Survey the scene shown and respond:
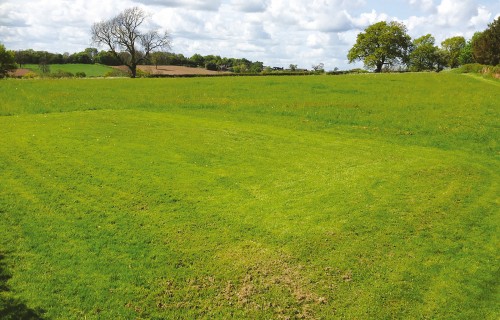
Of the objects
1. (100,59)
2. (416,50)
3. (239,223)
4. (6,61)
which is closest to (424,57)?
(416,50)

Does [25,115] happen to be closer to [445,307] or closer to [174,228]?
[174,228]

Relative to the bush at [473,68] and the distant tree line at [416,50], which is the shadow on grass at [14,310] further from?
the distant tree line at [416,50]

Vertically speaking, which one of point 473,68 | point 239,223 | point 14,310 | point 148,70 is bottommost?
point 14,310

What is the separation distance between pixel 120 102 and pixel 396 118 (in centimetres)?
2176

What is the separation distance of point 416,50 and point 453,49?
2074cm

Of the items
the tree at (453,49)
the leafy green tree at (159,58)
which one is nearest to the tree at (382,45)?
the tree at (453,49)

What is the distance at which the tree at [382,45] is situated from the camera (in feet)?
343

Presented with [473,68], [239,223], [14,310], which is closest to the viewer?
[14,310]

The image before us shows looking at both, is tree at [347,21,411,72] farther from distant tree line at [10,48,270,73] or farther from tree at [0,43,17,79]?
tree at [0,43,17,79]

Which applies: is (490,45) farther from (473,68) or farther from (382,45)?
(382,45)

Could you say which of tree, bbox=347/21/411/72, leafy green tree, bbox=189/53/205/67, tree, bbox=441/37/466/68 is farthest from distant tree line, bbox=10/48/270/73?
tree, bbox=441/37/466/68

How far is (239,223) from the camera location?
38.1ft

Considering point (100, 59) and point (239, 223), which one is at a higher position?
point (100, 59)

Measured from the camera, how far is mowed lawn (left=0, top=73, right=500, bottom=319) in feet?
28.5
